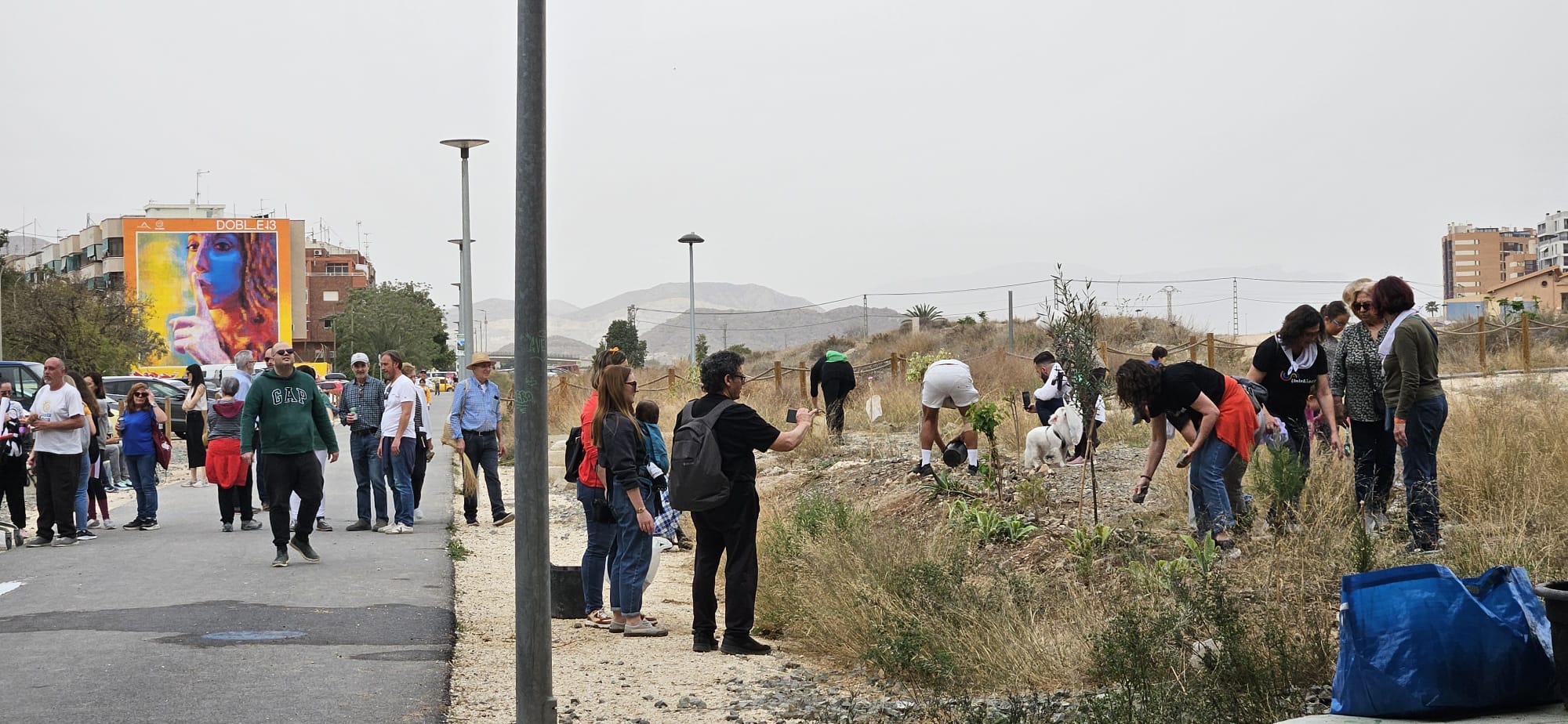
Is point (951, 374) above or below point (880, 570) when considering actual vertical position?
above

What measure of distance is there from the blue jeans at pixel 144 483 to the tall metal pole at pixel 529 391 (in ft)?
32.9

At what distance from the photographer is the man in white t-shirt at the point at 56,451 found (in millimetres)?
12336

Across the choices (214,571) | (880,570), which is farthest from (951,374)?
(214,571)

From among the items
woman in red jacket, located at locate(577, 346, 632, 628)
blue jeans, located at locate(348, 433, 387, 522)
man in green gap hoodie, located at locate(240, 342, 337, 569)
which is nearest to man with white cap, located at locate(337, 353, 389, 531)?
blue jeans, located at locate(348, 433, 387, 522)

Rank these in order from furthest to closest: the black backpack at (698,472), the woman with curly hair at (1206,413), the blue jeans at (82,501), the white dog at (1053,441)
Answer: the blue jeans at (82,501) → the white dog at (1053,441) → the woman with curly hair at (1206,413) → the black backpack at (698,472)

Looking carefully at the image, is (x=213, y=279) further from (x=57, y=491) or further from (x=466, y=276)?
(x=57, y=491)

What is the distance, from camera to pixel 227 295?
377 feet

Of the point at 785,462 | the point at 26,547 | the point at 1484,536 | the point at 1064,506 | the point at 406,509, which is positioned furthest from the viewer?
the point at 785,462

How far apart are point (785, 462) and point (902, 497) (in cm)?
662

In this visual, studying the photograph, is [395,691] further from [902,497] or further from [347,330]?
[347,330]

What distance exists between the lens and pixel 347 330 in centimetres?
9562

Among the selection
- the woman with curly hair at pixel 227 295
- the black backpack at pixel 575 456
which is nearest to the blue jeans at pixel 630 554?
the black backpack at pixel 575 456

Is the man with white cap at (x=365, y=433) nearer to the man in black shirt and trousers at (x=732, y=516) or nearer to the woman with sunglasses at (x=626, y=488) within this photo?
the woman with sunglasses at (x=626, y=488)

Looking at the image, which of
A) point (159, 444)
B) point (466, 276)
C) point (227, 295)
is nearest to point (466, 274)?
point (466, 276)
